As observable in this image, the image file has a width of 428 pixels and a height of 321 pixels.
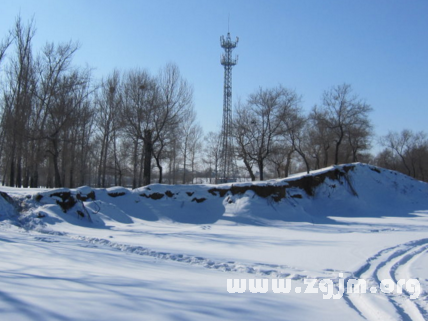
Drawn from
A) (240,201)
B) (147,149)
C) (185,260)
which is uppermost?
(147,149)

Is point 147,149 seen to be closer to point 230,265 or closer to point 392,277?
point 230,265

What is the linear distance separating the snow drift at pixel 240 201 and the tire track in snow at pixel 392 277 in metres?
8.57

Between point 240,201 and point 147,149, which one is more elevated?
point 147,149

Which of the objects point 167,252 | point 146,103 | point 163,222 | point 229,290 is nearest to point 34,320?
point 229,290

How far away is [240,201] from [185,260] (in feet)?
38.4

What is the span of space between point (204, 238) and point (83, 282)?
7447 millimetres

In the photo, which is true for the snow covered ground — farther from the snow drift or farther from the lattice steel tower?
the lattice steel tower

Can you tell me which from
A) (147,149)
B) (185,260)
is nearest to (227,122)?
(147,149)

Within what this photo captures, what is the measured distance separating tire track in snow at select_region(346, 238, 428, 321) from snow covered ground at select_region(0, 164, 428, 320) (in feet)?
0.07

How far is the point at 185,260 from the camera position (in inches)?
305

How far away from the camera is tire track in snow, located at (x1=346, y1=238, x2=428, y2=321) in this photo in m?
4.46

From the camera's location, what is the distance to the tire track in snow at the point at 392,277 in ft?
14.6

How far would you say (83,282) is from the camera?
4574 mm

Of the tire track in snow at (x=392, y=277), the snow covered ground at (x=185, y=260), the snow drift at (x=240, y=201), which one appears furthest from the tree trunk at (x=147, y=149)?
the tire track in snow at (x=392, y=277)
